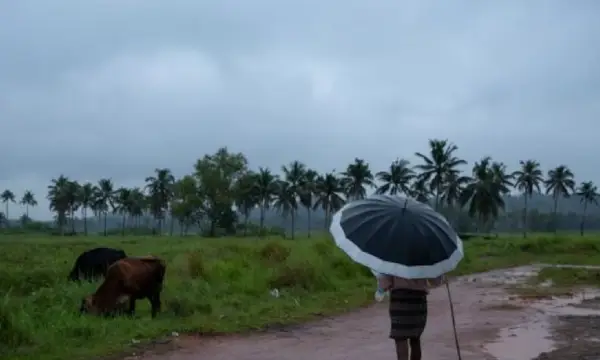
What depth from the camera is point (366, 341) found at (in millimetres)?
12188

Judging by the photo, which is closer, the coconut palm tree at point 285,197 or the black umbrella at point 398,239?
the black umbrella at point 398,239

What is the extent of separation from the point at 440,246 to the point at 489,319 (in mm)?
9822

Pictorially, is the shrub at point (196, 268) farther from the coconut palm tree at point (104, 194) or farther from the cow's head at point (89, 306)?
the coconut palm tree at point (104, 194)

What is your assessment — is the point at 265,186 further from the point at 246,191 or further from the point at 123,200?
the point at 123,200

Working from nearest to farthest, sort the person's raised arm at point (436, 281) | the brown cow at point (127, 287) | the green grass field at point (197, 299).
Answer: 1. the person's raised arm at point (436, 281)
2. the green grass field at point (197, 299)
3. the brown cow at point (127, 287)

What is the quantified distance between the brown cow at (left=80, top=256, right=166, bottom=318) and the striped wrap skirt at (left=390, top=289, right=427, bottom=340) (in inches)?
320

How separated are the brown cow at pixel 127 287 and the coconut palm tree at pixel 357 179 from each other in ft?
212

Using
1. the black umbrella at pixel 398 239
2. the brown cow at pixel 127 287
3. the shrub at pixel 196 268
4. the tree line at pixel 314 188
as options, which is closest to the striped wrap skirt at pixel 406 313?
the black umbrella at pixel 398 239

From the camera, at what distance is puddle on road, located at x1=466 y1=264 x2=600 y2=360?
36.0 feet

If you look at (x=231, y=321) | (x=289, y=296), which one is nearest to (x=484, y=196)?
(x=289, y=296)

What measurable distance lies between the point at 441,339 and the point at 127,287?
6.32 m

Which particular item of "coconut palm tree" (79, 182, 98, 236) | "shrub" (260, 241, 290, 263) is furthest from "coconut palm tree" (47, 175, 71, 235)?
"shrub" (260, 241, 290, 263)

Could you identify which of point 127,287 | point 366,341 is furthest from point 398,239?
point 127,287

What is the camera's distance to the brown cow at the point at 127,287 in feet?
43.2
